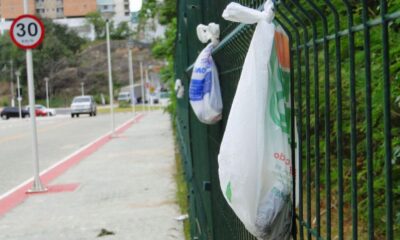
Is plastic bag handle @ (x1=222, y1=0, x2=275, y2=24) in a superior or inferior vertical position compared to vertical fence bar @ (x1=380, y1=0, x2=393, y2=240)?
superior

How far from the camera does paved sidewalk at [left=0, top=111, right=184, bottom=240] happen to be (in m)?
7.12

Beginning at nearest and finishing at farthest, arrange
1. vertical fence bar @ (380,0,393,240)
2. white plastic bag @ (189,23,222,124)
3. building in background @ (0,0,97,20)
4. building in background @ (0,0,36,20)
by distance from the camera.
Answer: vertical fence bar @ (380,0,393,240)
white plastic bag @ (189,23,222,124)
building in background @ (0,0,36,20)
building in background @ (0,0,97,20)

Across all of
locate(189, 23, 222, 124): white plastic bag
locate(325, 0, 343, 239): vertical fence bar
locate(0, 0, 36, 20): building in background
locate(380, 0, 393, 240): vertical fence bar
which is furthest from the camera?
locate(0, 0, 36, 20): building in background

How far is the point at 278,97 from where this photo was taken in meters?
2.01

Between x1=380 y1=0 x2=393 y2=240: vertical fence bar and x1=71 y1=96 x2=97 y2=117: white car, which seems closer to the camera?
x1=380 y1=0 x2=393 y2=240: vertical fence bar

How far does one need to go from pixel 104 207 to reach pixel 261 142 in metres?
6.94

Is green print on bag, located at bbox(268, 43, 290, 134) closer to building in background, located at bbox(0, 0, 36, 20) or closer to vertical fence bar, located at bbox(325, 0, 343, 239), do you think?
vertical fence bar, located at bbox(325, 0, 343, 239)

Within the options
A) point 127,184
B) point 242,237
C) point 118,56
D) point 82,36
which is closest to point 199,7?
point 242,237

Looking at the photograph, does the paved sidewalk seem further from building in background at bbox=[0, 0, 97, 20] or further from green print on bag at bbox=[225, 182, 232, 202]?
building in background at bbox=[0, 0, 97, 20]

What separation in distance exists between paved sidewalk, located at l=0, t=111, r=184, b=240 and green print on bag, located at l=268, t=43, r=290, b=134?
4.82 meters

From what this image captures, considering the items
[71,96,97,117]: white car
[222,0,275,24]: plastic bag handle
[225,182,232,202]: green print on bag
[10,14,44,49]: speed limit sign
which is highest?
[10,14,44,49]: speed limit sign

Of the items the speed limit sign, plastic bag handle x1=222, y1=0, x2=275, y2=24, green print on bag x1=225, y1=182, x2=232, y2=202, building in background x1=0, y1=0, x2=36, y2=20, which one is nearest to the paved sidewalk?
the speed limit sign

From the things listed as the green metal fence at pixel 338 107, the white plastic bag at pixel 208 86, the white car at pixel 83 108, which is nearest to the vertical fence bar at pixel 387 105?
the green metal fence at pixel 338 107

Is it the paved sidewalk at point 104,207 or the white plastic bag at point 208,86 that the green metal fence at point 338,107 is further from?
the paved sidewalk at point 104,207
